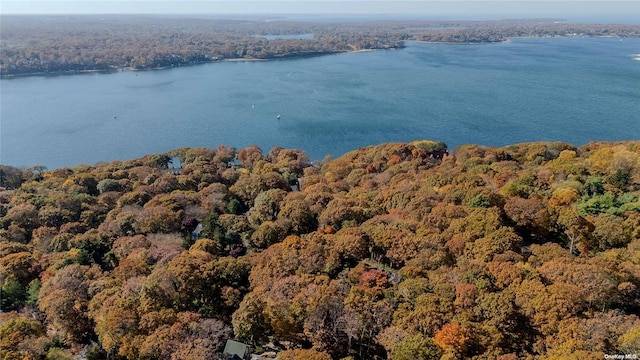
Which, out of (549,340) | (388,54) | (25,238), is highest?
(388,54)

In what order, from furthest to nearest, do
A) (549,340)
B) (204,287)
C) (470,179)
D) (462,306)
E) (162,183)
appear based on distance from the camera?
(162,183) < (470,179) < (204,287) < (462,306) < (549,340)

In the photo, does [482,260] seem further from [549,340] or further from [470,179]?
[470,179]

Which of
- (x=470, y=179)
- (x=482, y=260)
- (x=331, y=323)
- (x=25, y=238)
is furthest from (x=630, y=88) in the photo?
(x=25, y=238)

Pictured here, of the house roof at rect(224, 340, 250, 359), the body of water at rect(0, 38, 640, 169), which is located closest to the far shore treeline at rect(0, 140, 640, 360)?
the house roof at rect(224, 340, 250, 359)

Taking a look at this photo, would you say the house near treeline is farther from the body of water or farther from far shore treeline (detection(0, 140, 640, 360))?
the body of water

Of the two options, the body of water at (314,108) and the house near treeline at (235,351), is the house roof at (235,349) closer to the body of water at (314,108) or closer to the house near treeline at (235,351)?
the house near treeline at (235,351)

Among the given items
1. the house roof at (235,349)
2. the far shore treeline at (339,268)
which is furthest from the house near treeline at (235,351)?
the far shore treeline at (339,268)
